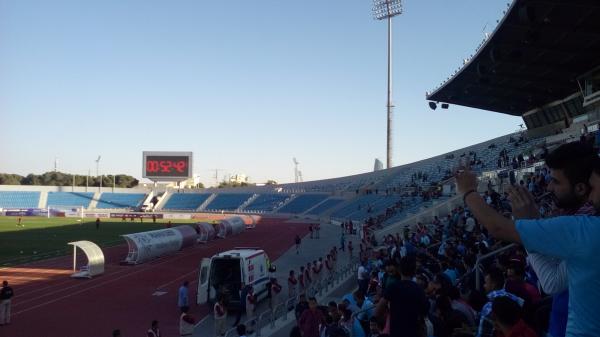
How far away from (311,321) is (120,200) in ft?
277

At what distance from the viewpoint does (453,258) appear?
10.4 meters

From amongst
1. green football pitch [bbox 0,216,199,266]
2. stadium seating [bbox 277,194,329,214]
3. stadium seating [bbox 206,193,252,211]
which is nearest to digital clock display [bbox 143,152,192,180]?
stadium seating [bbox 206,193,252,211]

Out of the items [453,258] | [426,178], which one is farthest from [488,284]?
[426,178]

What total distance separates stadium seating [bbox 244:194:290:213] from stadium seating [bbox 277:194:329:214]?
270 cm

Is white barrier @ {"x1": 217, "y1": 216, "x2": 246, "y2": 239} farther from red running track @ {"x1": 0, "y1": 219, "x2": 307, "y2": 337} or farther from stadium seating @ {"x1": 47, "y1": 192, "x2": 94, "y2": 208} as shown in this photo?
stadium seating @ {"x1": 47, "y1": 192, "x2": 94, "y2": 208}

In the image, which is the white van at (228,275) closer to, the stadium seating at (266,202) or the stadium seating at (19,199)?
the stadium seating at (266,202)

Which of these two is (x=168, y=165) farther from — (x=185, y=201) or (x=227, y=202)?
(x=185, y=201)

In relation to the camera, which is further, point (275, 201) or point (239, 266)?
point (275, 201)

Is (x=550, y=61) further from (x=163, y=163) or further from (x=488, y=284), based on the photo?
(x=163, y=163)

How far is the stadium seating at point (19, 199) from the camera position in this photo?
78.9m

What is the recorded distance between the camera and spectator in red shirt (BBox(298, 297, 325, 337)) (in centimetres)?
793

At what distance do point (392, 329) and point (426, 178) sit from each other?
137 ft

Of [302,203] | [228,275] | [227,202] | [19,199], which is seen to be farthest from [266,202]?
[228,275]

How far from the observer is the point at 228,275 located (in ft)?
50.4
